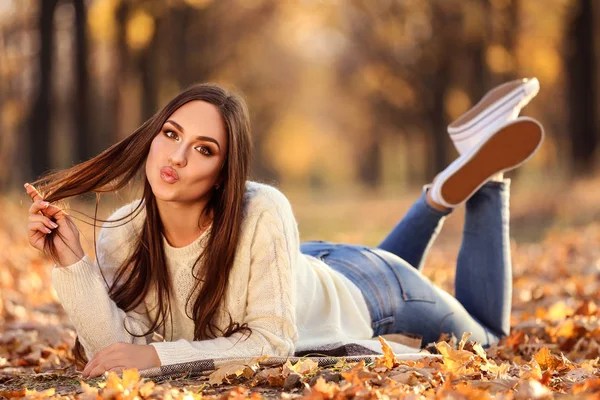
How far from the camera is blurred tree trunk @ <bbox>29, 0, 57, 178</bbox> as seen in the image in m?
14.8

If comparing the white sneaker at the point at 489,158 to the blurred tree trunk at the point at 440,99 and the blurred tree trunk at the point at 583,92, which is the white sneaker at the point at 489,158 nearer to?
the blurred tree trunk at the point at 583,92

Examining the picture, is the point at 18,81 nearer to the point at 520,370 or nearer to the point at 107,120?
the point at 107,120

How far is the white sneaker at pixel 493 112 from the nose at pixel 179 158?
2051mm

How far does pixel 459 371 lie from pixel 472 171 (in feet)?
5.75

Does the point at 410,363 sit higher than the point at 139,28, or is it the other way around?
the point at 139,28

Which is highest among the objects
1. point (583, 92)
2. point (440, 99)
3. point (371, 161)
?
point (440, 99)

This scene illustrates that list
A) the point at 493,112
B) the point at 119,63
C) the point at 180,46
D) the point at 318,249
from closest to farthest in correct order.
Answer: the point at 318,249 < the point at 493,112 < the point at 119,63 < the point at 180,46

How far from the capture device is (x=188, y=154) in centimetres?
320

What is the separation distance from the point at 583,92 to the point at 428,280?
13436mm

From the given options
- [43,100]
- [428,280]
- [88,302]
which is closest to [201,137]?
[88,302]

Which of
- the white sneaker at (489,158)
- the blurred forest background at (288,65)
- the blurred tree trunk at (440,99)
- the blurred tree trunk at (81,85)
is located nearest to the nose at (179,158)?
the white sneaker at (489,158)

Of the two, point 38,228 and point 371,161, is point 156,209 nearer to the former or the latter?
point 38,228

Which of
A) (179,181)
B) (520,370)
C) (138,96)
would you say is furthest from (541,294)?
(138,96)

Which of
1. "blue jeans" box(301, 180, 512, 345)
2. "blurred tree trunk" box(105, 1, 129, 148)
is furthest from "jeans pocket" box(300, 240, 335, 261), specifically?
"blurred tree trunk" box(105, 1, 129, 148)
